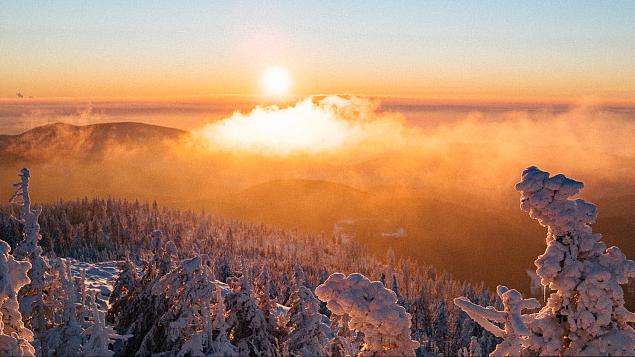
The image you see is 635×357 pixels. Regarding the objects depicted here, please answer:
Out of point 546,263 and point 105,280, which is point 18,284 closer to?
point 546,263

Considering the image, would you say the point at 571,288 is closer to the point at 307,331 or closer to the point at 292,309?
the point at 307,331

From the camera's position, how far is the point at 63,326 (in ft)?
64.5

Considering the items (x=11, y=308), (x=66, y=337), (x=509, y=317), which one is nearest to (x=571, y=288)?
(x=509, y=317)

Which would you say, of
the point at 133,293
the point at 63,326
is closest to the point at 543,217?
the point at 63,326

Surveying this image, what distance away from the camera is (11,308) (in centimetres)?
1044

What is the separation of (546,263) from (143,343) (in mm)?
19415

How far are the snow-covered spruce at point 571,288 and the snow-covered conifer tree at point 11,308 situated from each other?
36.2 ft

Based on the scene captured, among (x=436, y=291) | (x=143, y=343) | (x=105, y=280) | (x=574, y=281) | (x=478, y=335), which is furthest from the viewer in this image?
(x=436, y=291)

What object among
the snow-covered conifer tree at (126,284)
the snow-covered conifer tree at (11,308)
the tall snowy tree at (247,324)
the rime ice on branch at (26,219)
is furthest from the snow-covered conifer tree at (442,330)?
the snow-covered conifer tree at (11,308)

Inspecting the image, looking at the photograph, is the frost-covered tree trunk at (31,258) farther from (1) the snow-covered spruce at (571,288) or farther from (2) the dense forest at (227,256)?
(2) the dense forest at (227,256)

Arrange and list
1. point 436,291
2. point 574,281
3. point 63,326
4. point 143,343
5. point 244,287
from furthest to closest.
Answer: point 436,291, point 244,287, point 143,343, point 63,326, point 574,281

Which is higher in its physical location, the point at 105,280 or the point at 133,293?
the point at 133,293

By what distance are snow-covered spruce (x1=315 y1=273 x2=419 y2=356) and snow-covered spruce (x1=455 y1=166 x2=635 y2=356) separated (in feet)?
6.70

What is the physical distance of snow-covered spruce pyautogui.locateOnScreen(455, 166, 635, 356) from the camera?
32.7ft
